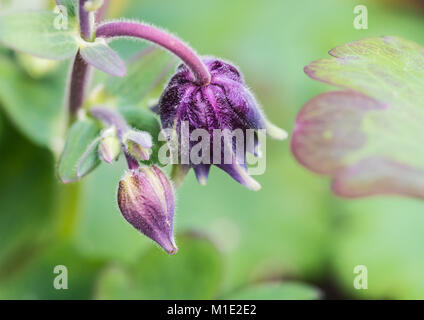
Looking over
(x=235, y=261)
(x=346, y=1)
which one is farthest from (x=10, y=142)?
(x=346, y=1)

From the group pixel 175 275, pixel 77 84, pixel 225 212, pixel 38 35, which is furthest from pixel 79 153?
pixel 225 212

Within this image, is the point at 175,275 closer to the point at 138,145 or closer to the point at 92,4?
the point at 138,145

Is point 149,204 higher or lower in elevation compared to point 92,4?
lower

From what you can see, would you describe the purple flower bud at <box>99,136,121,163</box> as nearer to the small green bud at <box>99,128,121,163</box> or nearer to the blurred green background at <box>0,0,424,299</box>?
the small green bud at <box>99,128,121,163</box>

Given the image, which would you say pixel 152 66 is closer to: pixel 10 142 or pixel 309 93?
pixel 10 142

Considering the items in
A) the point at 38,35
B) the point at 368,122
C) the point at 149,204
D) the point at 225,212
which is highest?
the point at 38,35

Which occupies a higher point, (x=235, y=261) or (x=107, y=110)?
(x=107, y=110)

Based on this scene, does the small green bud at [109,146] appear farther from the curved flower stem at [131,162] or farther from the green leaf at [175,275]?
the green leaf at [175,275]
